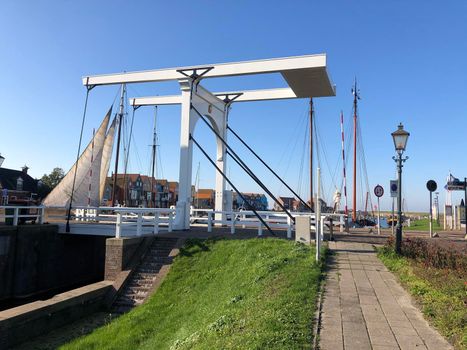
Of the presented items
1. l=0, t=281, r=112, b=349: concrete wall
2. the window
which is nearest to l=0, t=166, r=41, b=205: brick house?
the window

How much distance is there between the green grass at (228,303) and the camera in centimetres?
495

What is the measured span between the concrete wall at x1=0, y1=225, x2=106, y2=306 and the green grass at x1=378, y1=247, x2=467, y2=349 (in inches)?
477

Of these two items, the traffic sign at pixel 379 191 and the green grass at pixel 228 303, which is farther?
the traffic sign at pixel 379 191

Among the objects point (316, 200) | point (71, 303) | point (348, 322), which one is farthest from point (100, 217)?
point (348, 322)

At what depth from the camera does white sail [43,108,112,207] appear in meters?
19.6

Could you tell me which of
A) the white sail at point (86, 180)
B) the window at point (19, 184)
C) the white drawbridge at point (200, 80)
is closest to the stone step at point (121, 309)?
the white drawbridge at point (200, 80)

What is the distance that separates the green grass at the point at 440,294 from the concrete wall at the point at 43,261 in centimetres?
1211

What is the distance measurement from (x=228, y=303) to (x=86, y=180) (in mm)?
16044

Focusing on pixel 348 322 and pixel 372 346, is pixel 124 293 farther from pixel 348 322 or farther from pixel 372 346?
pixel 372 346

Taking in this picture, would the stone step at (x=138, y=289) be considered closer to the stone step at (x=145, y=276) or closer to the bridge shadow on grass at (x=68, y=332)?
the stone step at (x=145, y=276)

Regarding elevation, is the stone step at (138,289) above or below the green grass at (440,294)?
below

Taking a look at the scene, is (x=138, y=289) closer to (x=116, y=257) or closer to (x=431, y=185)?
(x=116, y=257)

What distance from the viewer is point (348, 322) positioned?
537 centimetres

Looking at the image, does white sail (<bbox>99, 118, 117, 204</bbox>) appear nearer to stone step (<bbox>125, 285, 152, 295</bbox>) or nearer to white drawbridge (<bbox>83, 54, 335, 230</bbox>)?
white drawbridge (<bbox>83, 54, 335, 230</bbox>)
